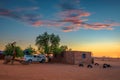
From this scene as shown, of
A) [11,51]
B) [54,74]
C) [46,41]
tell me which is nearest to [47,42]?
[46,41]

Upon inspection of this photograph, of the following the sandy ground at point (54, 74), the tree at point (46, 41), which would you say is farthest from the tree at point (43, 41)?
the sandy ground at point (54, 74)

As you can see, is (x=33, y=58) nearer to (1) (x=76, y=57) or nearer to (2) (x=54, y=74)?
(1) (x=76, y=57)

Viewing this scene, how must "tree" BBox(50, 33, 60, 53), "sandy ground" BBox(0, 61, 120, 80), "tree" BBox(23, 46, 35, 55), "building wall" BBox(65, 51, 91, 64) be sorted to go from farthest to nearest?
"tree" BBox(23, 46, 35, 55) → "tree" BBox(50, 33, 60, 53) → "building wall" BBox(65, 51, 91, 64) → "sandy ground" BBox(0, 61, 120, 80)

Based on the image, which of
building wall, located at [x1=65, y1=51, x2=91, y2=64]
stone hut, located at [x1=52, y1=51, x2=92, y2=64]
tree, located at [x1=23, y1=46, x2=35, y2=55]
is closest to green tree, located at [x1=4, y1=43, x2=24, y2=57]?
tree, located at [x1=23, y1=46, x2=35, y2=55]

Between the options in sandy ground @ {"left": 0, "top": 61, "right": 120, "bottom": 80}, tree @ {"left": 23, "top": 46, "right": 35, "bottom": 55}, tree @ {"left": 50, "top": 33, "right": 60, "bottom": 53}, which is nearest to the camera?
sandy ground @ {"left": 0, "top": 61, "right": 120, "bottom": 80}

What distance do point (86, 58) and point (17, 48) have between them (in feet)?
84.2

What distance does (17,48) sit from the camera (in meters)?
64.8

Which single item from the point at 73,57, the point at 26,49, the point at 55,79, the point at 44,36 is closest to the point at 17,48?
the point at 26,49

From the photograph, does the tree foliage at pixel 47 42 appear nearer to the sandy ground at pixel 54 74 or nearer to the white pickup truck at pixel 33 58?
the white pickup truck at pixel 33 58

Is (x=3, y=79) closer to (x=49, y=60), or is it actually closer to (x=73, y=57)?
(x=73, y=57)

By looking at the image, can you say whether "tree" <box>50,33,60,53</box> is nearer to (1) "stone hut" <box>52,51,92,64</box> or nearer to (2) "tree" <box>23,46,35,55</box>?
(1) "stone hut" <box>52,51,92,64</box>

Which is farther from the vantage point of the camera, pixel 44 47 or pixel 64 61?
pixel 44 47

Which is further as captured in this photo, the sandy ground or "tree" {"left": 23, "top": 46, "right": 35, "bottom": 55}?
"tree" {"left": 23, "top": 46, "right": 35, "bottom": 55}

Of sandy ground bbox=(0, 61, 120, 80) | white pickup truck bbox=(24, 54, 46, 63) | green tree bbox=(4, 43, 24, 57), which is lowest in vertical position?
sandy ground bbox=(0, 61, 120, 80)
